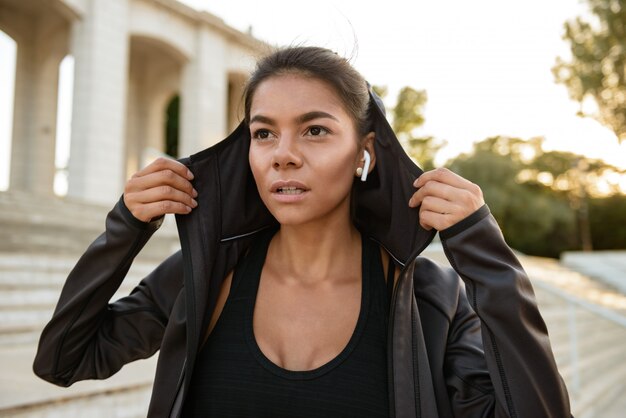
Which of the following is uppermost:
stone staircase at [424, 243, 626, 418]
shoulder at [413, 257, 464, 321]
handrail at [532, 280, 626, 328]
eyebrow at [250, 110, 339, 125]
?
eyebrow at [250, 110, 339, 125]

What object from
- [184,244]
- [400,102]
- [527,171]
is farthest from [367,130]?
[527,171]

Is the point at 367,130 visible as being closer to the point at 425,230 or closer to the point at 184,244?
the point at 425,230

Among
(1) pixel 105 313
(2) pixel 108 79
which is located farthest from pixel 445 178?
(2) pixel 108 79

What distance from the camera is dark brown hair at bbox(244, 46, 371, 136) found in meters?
1.85

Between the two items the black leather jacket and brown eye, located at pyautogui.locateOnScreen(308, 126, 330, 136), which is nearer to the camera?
the black leather jacket

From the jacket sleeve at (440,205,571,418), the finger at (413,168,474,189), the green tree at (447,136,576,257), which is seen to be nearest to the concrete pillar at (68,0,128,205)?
the finger at (413,168,474,189)

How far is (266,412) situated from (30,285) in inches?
163

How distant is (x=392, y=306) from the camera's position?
5.50 feet

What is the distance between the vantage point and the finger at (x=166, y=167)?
5.71ft

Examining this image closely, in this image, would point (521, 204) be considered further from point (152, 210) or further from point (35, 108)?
point (152, 210)

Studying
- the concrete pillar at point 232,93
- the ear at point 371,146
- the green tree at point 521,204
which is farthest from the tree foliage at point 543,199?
the ear at point 371,146

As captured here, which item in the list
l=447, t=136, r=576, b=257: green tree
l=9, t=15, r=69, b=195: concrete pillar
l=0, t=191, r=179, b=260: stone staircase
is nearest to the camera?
l=0, t=191, r=179, b=260: stone staircase

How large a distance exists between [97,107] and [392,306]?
12.1 m

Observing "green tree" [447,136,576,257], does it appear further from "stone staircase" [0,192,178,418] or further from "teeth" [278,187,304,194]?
"teeth" [278,187,304,194]
